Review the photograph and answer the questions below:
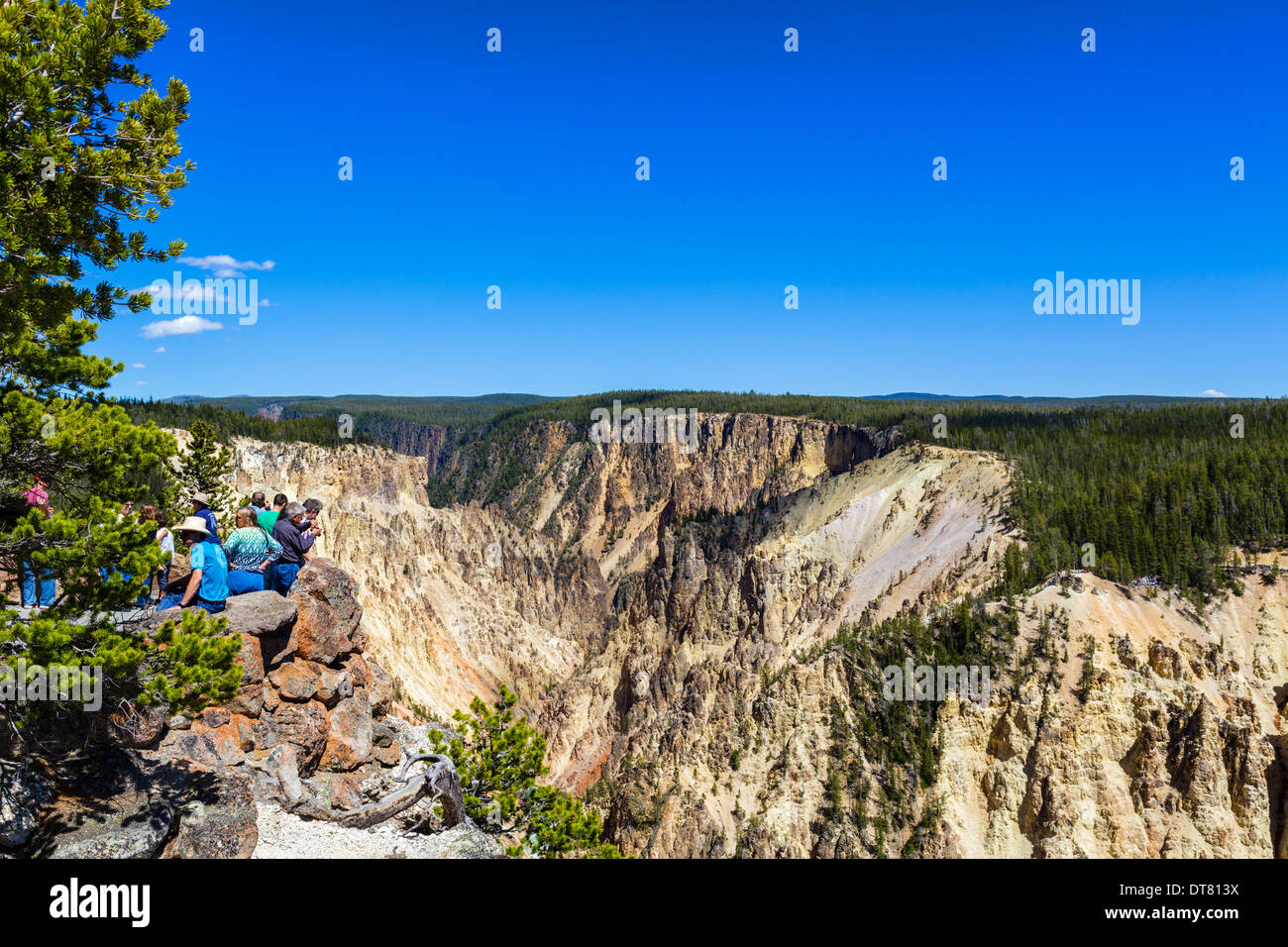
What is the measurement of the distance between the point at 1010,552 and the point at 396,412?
168 meters

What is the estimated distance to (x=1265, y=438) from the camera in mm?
52281

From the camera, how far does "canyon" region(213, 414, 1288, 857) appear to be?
82.2ft

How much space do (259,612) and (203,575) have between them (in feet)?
4.86

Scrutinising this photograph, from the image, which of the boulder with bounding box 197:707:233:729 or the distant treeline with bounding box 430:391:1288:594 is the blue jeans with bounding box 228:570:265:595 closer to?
the boulder with bounding box 197:707:233:729

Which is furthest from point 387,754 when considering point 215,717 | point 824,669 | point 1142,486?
point 1142,486

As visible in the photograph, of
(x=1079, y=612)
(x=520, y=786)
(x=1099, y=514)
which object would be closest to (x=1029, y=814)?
(x=1079, y=612)

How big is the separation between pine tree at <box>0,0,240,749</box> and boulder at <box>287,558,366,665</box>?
4118 mm

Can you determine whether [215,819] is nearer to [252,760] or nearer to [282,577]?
[252,760]

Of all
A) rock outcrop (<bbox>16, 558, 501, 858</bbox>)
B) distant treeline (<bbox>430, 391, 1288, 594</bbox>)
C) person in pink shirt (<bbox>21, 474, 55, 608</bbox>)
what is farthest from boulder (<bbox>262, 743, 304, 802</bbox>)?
distant treeline (<bbox>430, 391, 1288, 594</bbox>)

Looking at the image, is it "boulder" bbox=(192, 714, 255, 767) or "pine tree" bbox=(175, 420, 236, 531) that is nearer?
"boulder" bbox=(192, 714, 255, 767)

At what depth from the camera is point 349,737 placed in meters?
12.4

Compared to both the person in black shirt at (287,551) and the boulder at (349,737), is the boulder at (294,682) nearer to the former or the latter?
the boulder at (349,737)

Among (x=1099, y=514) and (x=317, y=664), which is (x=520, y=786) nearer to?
(x=317, y=664)

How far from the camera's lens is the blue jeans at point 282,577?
12.2 m
